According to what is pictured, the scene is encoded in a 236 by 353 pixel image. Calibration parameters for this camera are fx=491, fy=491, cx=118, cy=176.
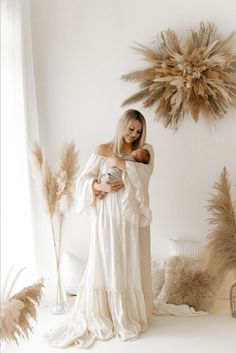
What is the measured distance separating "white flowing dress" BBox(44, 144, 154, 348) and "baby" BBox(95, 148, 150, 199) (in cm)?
5

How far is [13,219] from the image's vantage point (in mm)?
3387

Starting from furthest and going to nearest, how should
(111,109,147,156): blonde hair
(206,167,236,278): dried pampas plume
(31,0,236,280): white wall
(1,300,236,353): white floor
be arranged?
(31,0,236,280): white wall < (206,167,236,278): dried pampas plume < (111,109,147,156): blonde hair < (1,300,236,353): white floor

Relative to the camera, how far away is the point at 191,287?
3.51 metres

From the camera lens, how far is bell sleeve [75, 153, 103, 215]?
326 centimetres

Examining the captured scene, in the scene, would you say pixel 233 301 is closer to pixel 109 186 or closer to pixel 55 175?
pixel 109 186

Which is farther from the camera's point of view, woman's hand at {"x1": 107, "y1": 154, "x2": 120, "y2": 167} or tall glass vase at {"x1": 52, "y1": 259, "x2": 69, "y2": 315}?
tall glass vase at {"x1": 52, "y1": 259, "x2": 69, "y2": 315}

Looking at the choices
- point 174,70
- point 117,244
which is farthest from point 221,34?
point 117,244

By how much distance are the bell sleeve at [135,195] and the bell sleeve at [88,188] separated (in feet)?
0.78

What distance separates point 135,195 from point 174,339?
3.05ft

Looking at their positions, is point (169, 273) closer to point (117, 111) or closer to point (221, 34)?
point (117, 111)

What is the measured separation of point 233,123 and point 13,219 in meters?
1.80

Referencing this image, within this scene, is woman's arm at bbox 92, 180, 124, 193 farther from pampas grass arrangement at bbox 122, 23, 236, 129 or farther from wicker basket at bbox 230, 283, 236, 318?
wicker basket at bbox 230, 283, 236, 318

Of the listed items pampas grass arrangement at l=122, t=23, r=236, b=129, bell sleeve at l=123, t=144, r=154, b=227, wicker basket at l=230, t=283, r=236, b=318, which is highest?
pampas grass arrangement at l=122, t=23, r=236, b=129

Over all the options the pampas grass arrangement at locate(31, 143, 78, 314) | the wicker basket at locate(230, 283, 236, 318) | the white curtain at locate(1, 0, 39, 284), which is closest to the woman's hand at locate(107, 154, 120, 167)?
the pampas grass arrangement at locate(31, 143, 78, 314)
